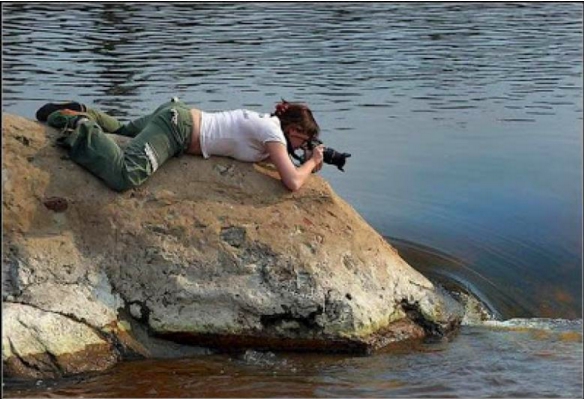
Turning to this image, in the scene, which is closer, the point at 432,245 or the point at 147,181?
the point at 147,181

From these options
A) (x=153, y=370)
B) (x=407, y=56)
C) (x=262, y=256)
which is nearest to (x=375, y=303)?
(x=262, y=256)

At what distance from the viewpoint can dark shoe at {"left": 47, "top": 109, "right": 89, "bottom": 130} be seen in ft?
24.2

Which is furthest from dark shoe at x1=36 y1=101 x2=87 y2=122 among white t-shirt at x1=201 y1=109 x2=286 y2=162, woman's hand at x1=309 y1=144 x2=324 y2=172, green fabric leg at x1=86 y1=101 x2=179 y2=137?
woman's hand at x1=309 y1=144 x2=324 y2=172

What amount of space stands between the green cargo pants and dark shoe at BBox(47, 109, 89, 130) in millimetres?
111

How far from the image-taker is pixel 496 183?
37.3 ft

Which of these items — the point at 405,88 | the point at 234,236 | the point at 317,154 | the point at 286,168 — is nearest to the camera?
the point at 234,236

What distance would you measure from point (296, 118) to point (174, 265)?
54.7 inches

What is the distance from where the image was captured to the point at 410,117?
46.8ft

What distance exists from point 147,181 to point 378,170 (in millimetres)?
4901

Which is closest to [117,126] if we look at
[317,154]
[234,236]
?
[234,236]

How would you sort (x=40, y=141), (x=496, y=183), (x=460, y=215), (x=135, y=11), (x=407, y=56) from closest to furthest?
(x=40, y=141) < (x=460, y=215) < (x=496, y=183) < (x=407, y=56) < (x=135, y=11)

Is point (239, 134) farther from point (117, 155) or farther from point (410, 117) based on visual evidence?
point (410, 117)

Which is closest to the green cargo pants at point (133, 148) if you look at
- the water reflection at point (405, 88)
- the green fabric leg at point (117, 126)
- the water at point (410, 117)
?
the green fabric leg at point (117, 126)

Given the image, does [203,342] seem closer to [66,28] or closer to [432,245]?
[432,245]
